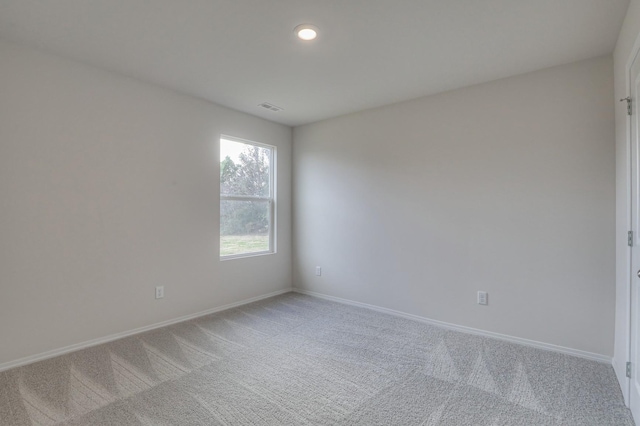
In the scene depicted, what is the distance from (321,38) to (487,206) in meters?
2.16

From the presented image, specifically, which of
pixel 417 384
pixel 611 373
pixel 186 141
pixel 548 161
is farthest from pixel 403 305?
pixel 186 141

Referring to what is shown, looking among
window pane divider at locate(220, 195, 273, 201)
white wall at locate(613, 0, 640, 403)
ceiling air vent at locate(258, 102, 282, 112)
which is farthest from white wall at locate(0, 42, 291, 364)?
white wall at locate(613, 0, 640, 403)

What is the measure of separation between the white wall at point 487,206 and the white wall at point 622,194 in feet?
0.49

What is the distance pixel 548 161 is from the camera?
9.11 ft

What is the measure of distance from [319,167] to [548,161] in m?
2.61

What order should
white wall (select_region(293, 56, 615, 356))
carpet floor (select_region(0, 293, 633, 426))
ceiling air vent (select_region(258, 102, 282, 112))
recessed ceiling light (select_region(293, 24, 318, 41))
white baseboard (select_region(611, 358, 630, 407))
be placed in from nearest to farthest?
1. carpet floor (select_region(0, 293, 633, 426))
2. white baseboard (select_region(611, 358, 630, 407))
3. recessed ceiling light (select_region(293, 24, 318, 41))
4. white wall (select_region(293, 56, 615, 356))
5. ceiling air vent (select_region(258, 102, 282, 112))

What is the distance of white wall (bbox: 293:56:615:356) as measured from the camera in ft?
8.54

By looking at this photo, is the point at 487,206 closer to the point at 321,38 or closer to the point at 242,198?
the point at 321,38

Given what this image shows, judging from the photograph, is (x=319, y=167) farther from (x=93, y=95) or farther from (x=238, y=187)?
(x=93, y=95)

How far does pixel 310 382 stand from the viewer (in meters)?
2.26

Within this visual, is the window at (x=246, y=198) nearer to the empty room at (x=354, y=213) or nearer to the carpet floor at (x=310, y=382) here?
the empty room at (x=354, y=213)

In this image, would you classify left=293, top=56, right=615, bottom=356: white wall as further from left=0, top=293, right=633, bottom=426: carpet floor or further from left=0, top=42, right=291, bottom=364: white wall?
left=0, top=42, right=291, bottom=364: white wall

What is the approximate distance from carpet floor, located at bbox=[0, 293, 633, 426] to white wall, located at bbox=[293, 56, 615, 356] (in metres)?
0.41

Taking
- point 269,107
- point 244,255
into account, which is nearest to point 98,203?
point 244,255
